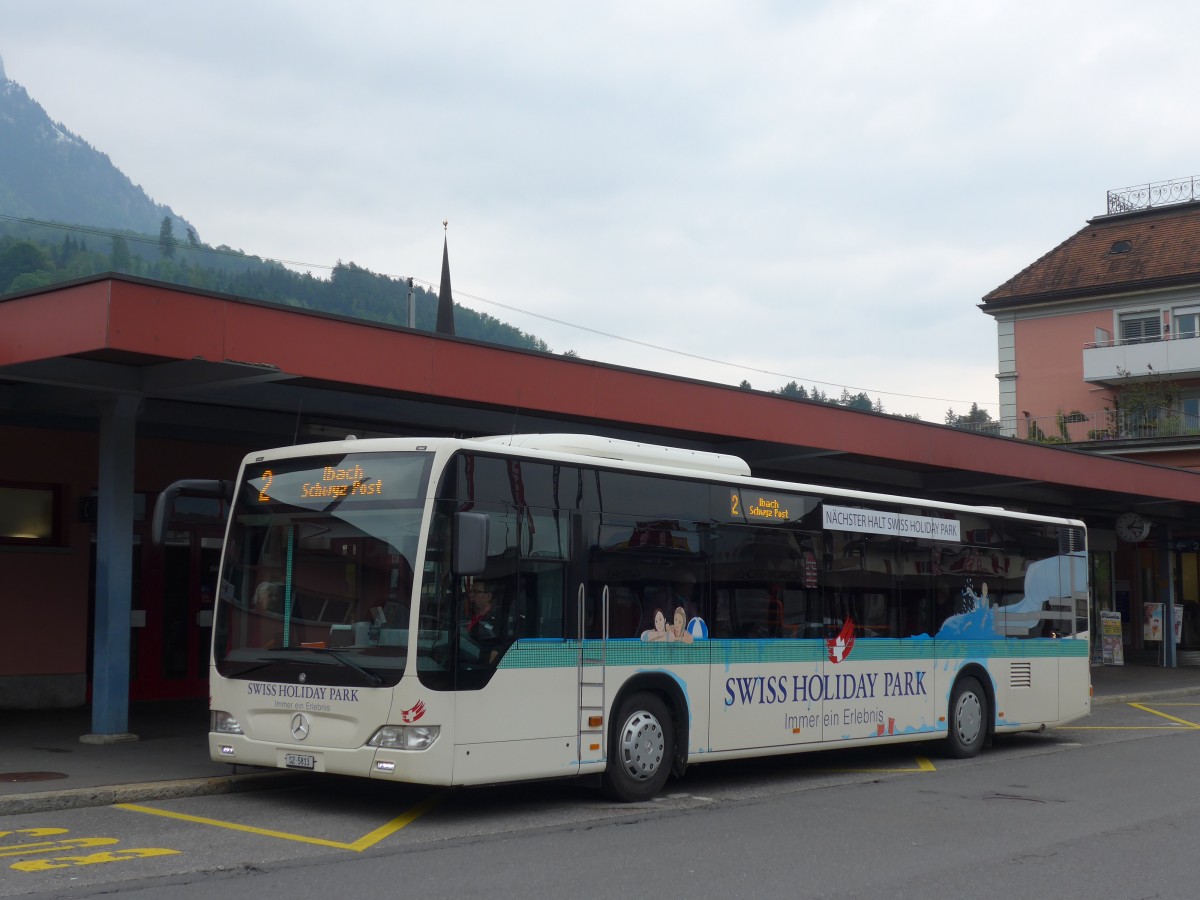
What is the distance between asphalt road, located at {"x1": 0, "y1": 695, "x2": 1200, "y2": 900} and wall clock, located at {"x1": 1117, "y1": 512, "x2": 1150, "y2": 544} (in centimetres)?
1867

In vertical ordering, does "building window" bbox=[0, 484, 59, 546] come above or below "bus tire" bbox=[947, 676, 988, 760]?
above

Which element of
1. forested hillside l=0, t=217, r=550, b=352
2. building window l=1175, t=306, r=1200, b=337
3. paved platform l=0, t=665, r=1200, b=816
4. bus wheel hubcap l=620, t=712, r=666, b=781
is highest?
forested hillside l=0, t=217, r=550, b=352

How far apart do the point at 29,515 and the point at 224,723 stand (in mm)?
7962

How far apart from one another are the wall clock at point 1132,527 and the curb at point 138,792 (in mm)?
24664

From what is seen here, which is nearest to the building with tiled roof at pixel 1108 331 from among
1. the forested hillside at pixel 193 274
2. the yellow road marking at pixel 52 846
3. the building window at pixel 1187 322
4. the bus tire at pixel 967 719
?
the building window at pixel 1187 322

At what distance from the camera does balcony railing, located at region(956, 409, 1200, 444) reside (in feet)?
147

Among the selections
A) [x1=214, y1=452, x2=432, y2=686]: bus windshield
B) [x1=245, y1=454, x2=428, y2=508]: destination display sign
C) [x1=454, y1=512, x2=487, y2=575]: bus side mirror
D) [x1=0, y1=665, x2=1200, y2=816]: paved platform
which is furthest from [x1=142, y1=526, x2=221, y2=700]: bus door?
[x1=454, y1=512, x2=487, y2=575]: bus side mirror

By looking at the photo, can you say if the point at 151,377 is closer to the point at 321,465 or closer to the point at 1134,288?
the point at 321,465

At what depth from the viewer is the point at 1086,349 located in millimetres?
49938

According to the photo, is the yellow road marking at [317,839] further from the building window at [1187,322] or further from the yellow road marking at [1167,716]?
the building window at [1187,322]

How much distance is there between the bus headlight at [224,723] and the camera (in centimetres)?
1065

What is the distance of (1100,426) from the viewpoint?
163ft

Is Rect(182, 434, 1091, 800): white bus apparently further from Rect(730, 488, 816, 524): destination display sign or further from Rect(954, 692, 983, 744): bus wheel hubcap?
Rect(954, 692, 983, 744): bus wheel hubcap

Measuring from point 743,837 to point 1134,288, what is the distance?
1808 inches
